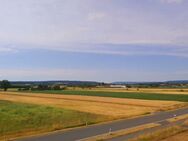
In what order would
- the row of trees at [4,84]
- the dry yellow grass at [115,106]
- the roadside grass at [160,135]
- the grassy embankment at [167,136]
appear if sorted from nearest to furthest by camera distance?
1. the roadside grass at [160,135]
2. the grassy embankment at [167,136]
3. the dry yellow grass at [115,106]
4. the row of trees at [4,84]

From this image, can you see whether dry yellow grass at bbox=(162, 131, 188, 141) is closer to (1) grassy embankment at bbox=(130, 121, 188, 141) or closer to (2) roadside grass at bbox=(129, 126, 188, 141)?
(1) grassy embankment at bbox=(130, 121, 188, 141)

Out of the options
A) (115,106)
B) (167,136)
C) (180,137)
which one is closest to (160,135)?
(167,136)

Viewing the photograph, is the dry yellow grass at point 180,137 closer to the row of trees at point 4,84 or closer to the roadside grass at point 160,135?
the roadside grass at point 160,135

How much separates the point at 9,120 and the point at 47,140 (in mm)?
13235

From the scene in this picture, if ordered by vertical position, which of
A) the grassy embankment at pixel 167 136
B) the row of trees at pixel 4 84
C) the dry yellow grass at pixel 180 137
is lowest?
the dry yellow grass at pixel 180 137

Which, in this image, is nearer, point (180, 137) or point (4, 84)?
point (180, 137)

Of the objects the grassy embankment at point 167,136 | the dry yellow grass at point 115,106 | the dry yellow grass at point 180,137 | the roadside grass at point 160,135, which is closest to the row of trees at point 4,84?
the dry yellow grass at point 115,106

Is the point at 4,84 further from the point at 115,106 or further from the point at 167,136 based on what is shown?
the point at 167,136

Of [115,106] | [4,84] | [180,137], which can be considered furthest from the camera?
[4,84]

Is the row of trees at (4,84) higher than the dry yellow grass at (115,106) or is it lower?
higher

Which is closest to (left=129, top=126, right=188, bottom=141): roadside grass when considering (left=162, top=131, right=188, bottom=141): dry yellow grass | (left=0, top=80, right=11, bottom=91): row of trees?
(left=162, top=131, right=188, bottom=141): dry yellow grass

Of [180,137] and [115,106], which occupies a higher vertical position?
[115,106]

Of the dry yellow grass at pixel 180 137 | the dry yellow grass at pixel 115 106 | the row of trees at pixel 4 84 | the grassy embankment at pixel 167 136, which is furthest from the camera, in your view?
the row of trees at pixel 4 84

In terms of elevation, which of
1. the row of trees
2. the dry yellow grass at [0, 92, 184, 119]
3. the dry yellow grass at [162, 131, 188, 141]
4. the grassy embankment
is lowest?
the dry yellow grass at [162, 131, 188, 141]
